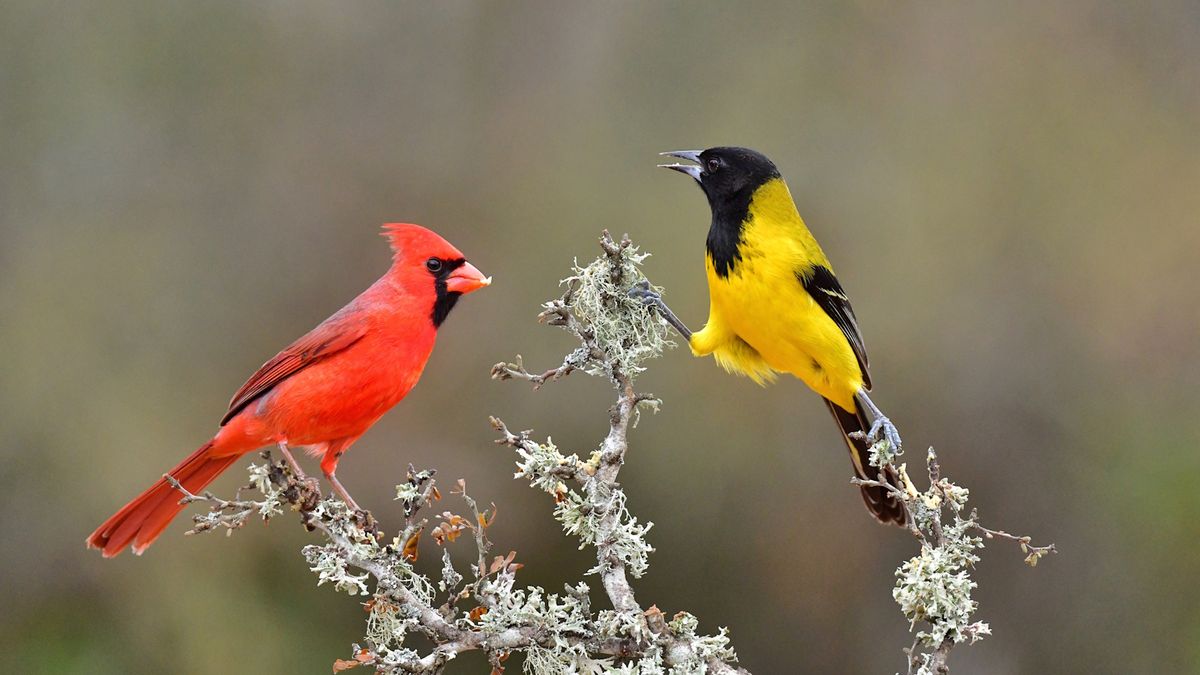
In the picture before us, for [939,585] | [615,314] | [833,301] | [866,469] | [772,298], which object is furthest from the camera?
[866,469]

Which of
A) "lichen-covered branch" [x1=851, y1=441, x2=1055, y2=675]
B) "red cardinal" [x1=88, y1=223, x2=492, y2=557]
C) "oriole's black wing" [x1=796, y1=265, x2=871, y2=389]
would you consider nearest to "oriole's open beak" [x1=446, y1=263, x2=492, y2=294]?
"red cardinal" [x1=88, y1=223, x2=492, y2=557]

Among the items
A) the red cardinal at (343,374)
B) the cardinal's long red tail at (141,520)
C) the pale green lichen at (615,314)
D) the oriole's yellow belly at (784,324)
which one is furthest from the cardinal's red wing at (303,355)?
the oriole's yellow belly at (784,324)

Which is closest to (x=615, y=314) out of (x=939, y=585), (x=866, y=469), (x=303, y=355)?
(x=303, y=355)

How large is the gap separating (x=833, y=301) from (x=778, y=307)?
0.65 feet

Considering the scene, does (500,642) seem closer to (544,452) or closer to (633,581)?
(544,452)

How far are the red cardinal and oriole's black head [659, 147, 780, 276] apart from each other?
3.56 feet

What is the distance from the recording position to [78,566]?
508cm

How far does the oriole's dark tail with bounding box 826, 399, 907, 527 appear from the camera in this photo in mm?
3561

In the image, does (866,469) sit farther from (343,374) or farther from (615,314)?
(343,374)

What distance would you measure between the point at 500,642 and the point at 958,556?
3.09ft

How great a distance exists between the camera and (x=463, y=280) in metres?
2.71

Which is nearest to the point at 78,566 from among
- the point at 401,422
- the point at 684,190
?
the point at 401,422

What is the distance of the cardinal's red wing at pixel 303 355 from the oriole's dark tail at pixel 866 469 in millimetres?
1464

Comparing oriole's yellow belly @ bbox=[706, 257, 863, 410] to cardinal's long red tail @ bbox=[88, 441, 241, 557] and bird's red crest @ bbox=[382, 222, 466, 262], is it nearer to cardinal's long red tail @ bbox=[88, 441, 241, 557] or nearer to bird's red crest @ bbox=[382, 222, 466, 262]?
bird's red crest @ bbox=[382, 222, 466, 262]
